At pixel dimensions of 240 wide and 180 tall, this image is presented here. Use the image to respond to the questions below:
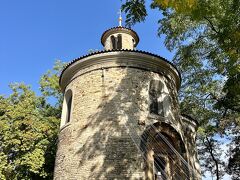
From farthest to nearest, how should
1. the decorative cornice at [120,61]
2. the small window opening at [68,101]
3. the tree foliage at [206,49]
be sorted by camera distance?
1. the small window opening at [68,101]
2. the decorative cornice at [120,61]
3. the tree foliage at [206,49]

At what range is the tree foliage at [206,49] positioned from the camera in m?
7.75

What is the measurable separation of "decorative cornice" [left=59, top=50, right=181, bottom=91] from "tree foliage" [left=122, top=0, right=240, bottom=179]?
2.00m

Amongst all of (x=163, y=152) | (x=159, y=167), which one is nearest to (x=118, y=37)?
(x=163, y=152)

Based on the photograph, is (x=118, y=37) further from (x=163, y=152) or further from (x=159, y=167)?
(x=159, y=167)

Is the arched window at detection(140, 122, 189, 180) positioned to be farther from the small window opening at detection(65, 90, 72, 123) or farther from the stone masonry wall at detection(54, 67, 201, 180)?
the small window opening at detection(65, 90, 72, 123)

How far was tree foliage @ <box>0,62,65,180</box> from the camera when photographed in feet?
47.8

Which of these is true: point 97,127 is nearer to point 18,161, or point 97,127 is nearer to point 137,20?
point 137,20

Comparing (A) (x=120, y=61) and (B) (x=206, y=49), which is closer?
(A) (x=120, y=61)

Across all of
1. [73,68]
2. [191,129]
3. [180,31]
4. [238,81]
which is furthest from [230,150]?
[73,68]

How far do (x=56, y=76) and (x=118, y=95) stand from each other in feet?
39.4

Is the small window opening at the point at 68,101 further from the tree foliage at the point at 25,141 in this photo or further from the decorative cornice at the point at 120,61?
the tree foliage at the point at 25,141

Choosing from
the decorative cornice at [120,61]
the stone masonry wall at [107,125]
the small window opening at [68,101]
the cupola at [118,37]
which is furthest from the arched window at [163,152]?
the cupola at [118,37]

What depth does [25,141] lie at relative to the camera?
15.0 m

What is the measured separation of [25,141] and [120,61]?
7627 millimetres
